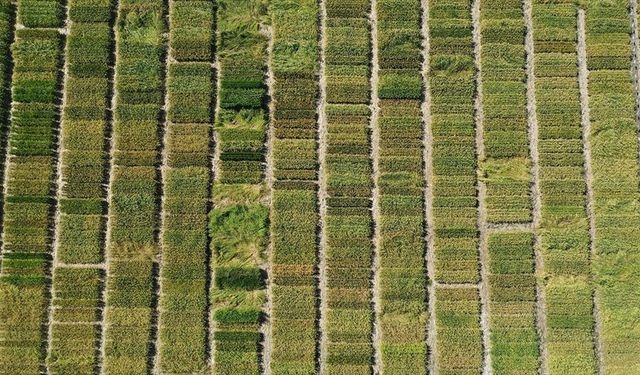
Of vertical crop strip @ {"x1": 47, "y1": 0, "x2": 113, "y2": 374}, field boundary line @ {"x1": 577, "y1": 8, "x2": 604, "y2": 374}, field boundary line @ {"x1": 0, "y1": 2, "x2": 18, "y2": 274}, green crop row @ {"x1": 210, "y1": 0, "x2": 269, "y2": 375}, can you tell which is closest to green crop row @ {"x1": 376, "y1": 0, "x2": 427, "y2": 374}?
green crop row @ {"x1": 210, "y1": 0, "x2": 269, "y2": 375}

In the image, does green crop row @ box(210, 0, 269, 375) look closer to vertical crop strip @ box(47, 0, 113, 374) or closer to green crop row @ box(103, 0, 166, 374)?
green crop row @ box(103, 0, 166, 374)

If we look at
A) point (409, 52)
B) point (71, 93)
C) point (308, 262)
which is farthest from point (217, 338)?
point (409, 52)

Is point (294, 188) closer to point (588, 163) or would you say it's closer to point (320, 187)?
point (320, 187)

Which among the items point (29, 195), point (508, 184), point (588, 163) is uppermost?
point (588, 163)

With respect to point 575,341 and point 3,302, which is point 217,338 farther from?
point 575,341

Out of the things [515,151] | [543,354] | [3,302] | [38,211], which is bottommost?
[543,354]

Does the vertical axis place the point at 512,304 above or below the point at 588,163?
below

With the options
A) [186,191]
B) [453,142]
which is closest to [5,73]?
[186,191]
